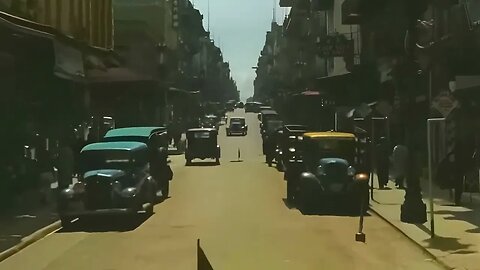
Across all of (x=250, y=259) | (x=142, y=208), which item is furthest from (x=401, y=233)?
(x=142, y=208)

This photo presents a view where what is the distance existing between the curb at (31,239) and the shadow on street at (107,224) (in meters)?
0.27

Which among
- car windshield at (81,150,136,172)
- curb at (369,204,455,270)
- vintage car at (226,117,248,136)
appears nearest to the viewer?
curb at (369,204,455,270)

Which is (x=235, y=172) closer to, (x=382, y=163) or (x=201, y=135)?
(x=201, y=135)

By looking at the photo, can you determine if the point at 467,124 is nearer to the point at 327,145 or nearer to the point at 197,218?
the point at 327,145

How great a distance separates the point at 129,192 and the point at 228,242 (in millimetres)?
4774

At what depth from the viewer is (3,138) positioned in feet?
90.2

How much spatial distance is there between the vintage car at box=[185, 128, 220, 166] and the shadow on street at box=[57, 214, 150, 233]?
28310 millimetres

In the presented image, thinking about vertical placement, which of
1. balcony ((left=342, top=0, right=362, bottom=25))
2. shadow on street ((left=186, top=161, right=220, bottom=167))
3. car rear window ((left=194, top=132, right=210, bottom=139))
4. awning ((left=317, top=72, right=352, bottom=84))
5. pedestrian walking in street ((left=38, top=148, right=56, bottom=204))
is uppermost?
balcony ((left=342, top=0, right=362, bottom=25))

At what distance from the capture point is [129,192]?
21422 mm

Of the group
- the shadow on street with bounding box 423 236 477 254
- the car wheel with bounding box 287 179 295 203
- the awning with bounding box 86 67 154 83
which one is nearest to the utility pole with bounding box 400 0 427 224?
the shadow on street with bounding box 423 236 477 254

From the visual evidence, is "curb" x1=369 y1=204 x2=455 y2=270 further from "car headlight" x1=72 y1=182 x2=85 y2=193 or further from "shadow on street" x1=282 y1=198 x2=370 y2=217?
"car headlight" x1=72 y1=182 x2=85 y2=193

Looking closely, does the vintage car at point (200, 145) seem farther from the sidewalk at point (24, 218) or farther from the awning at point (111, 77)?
the sidewalk at point (24, 218)

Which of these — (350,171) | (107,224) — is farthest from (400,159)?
(107,224)

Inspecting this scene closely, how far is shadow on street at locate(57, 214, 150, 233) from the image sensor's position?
20656 millimetres
